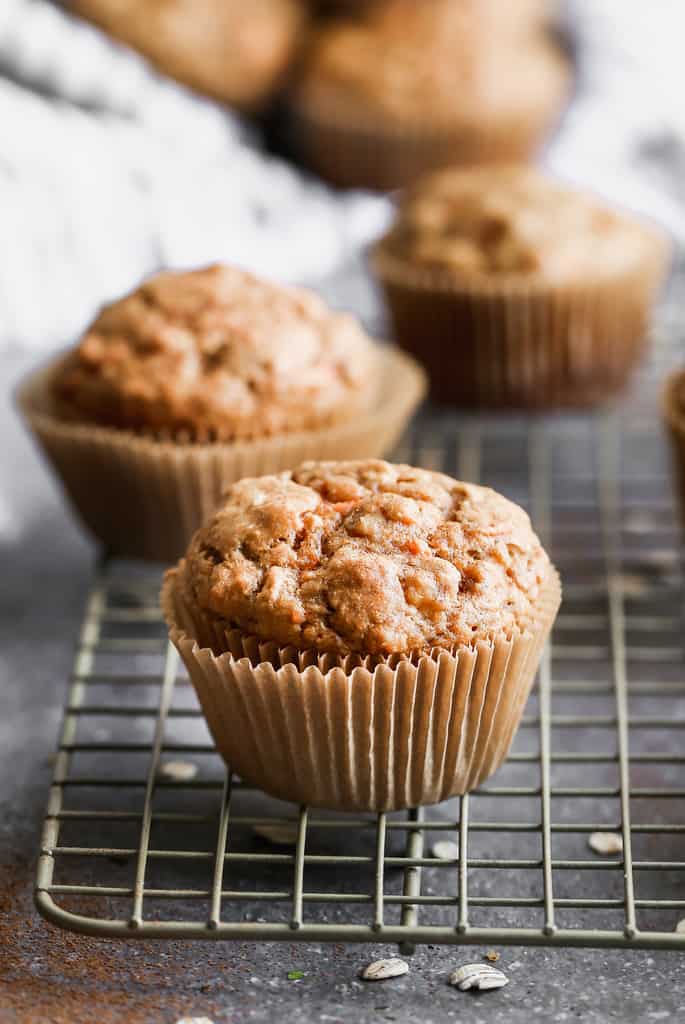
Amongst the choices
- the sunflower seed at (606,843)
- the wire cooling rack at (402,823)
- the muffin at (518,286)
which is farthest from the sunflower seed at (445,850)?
the muffin at (518,286)

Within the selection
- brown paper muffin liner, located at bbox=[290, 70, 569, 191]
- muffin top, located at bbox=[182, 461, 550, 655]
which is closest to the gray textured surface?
muffin top, located at bbox=[182, 461, 550, 655]

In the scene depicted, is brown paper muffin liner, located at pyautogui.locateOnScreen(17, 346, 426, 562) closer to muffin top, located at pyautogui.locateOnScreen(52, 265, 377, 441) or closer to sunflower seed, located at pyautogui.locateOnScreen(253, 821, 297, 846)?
muffin top, located at pyautogui.locateOnScreen(52, 265, 377, 441)

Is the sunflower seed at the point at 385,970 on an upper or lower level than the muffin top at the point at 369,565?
lower

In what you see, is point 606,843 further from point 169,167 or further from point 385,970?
point 169,167

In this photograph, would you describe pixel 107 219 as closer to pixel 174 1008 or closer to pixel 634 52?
pixel 634 52

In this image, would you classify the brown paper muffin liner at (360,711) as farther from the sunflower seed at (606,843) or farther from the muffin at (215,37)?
the muffin at (215,37)

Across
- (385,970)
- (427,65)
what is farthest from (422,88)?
(385,970)

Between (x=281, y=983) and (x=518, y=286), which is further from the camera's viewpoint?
(x=518, y=286)
